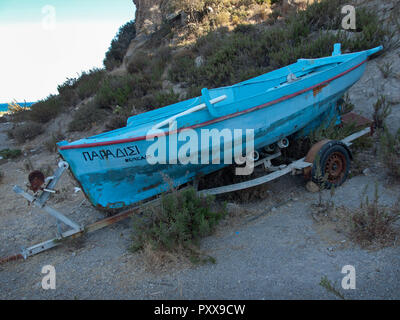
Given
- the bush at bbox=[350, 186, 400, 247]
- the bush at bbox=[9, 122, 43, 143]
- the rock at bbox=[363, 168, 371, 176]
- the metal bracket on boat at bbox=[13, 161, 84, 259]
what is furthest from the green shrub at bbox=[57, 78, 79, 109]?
the bush at bbox=[350, 186, 400, 247]

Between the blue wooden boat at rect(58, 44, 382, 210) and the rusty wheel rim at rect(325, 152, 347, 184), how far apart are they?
70cm

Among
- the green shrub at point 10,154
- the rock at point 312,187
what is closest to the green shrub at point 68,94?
the green shrub at point 10,154

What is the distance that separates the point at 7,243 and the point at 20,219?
2.18ft

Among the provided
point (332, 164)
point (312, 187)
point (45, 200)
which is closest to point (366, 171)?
point (332, 164)

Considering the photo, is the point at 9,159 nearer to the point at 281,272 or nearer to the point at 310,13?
the point at 281,272

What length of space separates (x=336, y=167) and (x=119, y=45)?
51.5 ft

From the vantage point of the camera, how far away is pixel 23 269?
2998mm

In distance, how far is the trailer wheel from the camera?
3660 millimetres

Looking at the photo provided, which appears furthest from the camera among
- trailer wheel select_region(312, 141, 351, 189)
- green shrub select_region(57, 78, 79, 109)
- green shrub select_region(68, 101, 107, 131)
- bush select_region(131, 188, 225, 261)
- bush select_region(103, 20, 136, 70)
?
bush select_region(103, 20, 136, 70)

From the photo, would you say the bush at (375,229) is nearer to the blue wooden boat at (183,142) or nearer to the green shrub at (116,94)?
the blue wooden boat at (183,142)

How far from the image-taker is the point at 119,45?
1656cm

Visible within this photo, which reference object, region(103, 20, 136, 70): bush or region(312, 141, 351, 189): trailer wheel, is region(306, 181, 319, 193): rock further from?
region(103, 20, 136, 70): bush

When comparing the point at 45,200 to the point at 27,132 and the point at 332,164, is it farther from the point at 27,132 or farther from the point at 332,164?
the point at 27,132

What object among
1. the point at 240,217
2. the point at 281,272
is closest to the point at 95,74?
the point at 240,217
